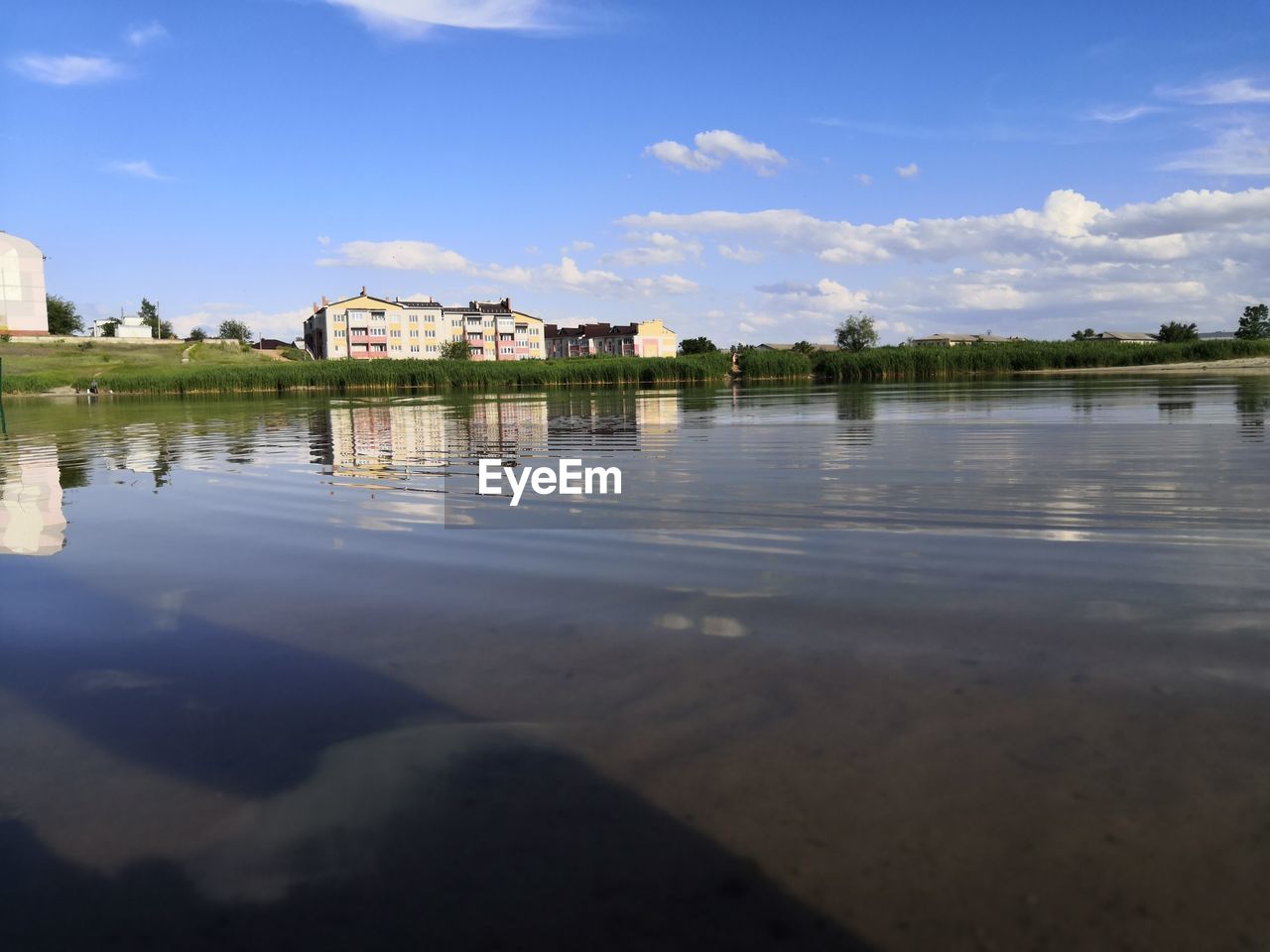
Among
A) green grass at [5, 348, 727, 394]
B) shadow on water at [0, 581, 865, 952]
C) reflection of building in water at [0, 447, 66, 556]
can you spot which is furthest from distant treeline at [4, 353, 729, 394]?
shadow on water at [0, 581, 865, 952]

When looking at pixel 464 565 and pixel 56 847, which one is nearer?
pixel 56 847

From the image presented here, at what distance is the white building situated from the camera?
1011cm

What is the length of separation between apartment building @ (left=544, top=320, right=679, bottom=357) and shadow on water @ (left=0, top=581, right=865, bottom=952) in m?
150

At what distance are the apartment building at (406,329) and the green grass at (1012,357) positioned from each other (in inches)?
2459

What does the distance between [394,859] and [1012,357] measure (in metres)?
78.0

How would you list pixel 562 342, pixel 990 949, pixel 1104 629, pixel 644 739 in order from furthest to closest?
pixel 562 342, pixel 1104 629, pixel 644 739, pixel 990 949

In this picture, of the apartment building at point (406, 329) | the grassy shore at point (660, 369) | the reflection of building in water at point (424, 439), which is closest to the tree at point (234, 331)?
the apartment building at point (406, 329)

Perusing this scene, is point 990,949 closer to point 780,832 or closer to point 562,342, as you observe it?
point 780,832

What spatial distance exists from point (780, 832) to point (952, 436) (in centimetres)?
1318

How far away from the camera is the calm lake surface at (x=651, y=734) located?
89.0 inches

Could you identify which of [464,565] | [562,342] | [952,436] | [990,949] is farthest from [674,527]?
[562,342]

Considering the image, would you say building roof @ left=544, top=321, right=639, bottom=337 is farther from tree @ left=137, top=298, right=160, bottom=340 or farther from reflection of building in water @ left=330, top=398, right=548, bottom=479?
reflection of building in water @ left=330, top=398, right=548, bottom=479

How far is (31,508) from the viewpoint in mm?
9609

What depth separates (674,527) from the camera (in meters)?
7.38
